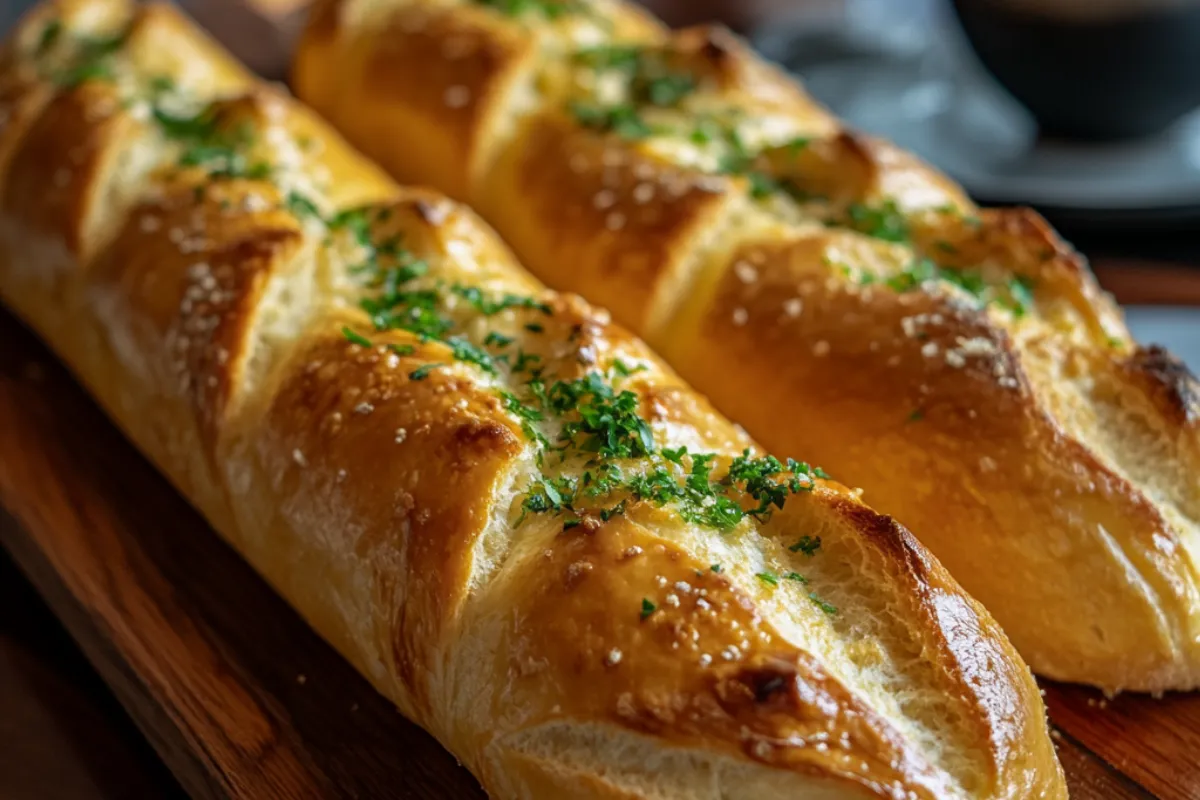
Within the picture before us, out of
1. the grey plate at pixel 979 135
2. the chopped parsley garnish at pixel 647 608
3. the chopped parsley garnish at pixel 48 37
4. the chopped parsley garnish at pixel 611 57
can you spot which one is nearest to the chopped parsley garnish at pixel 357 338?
the chopped parsley garnish at pixel 647 608

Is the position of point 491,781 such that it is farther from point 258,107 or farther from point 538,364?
point 258,107

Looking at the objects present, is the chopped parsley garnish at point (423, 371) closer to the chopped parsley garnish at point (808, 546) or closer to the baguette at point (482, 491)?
the baguette at point (482, 491)

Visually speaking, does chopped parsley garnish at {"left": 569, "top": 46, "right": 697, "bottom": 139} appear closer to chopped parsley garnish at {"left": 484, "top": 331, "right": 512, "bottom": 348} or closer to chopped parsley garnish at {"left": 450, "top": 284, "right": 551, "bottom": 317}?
chopped parsley garnish at {"left": 450, "top": 284, "right": 551, "bottom": 317}

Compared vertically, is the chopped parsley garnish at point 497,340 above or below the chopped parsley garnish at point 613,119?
below

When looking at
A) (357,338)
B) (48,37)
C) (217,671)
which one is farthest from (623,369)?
(48,37)

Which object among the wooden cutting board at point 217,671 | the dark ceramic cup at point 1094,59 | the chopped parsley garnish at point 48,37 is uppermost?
the dark ceramic cup at point 1094,59

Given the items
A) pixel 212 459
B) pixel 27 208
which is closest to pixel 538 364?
pixel 212 459

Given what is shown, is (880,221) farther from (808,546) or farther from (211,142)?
(211,142)
